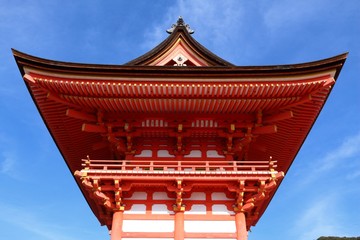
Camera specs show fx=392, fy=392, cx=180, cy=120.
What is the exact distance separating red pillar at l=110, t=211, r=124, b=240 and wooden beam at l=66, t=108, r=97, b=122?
10.9 feet

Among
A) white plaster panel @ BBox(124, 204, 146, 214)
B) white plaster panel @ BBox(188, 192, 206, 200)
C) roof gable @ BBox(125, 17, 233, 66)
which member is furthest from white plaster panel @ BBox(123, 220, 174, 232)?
roof gable @ BBox(125, 17, 233, 66)

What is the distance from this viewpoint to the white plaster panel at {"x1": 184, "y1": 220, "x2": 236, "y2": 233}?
11.9 metres

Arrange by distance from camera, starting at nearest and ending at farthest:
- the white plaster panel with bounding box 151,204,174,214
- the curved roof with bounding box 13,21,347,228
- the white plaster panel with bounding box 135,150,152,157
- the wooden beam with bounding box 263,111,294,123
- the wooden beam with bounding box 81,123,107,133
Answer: the curved roof with bounding box 13,21,347,228 → the white plaster panel with bounding box 151,204,174,214 → the wooden beam with bounding box 263,111,294,123 → the wooden beam with bounding box 81,123,107,133 → the white plaster panel with bounding box 135,150,152,157

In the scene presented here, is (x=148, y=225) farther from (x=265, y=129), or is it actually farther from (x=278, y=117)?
(x=278, y=117)

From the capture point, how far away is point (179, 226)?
1180 cm

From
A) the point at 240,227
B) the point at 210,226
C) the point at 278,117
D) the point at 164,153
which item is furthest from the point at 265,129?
the point at 210,226

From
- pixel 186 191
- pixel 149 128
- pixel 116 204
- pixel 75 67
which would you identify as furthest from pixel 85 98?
pixel 186 191

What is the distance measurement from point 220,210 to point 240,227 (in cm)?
86

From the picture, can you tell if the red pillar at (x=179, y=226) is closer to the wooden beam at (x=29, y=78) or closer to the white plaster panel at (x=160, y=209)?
the white plaster panel at (x=160, y=209)

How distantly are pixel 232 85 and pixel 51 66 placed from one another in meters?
5.52

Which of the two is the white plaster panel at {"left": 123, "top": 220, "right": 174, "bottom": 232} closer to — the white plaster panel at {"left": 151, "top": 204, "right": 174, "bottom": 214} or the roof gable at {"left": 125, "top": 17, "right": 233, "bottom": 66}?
the white plaster panel at {"left": 151, "top": 204, "right": 174, "bottom": 214}

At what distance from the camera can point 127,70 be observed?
1188 cm

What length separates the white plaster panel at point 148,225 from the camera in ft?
39.1

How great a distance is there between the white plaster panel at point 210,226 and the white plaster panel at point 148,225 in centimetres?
53
